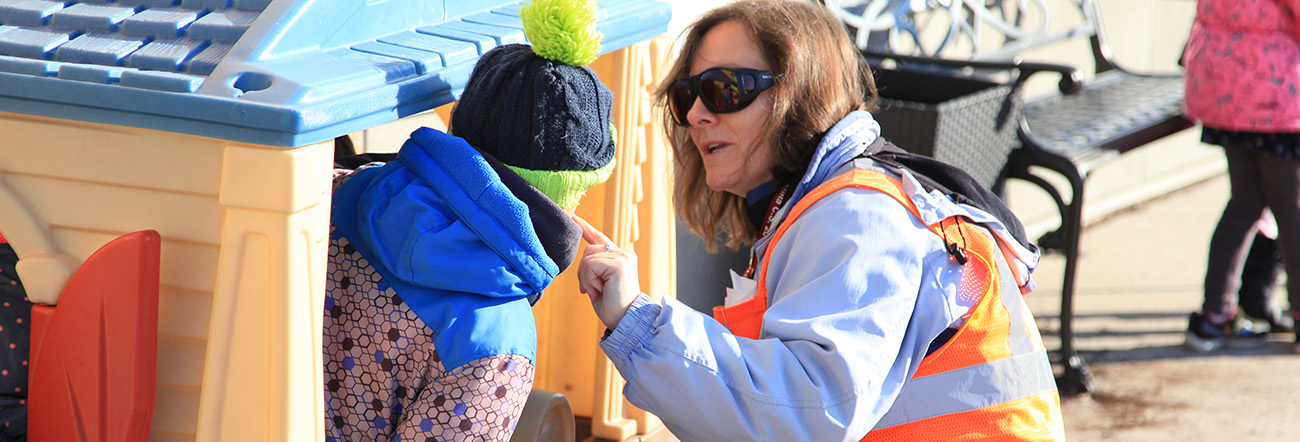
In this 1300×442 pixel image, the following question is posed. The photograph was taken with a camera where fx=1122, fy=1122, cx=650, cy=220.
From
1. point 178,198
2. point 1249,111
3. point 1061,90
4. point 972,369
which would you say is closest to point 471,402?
point 178,198

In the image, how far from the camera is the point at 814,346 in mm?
1563

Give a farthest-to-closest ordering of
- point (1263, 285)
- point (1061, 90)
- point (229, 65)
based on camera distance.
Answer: point (1263, 285)
point (1061, 90)
point (229, 65)

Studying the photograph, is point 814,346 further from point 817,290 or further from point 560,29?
point 560,29

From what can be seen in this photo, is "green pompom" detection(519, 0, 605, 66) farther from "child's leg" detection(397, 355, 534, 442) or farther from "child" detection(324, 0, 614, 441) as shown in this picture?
"child's leg" detection(397, 355, 534, 442)

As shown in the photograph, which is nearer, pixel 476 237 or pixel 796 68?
pixel 476 237

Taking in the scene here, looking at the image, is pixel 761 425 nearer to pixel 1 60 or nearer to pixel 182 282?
pixel 182 282

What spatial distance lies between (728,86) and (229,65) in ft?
3.02

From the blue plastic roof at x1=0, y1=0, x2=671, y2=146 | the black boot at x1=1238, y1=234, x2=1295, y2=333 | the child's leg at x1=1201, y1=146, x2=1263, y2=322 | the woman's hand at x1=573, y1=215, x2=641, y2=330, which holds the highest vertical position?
the blue plastic roof at x1=0, y1=0, x2=671, y2=146

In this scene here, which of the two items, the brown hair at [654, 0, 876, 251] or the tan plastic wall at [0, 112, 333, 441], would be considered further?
the brown hair at [654, 0, 876, 251]

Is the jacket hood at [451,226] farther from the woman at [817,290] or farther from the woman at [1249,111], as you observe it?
the woman at [1249,111]

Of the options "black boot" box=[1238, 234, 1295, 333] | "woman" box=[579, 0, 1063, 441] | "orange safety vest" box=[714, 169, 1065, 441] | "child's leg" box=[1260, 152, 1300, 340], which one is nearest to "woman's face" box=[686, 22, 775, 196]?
"woman" box=[579, 0, 1063, 441]

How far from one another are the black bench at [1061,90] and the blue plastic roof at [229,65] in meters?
2.14

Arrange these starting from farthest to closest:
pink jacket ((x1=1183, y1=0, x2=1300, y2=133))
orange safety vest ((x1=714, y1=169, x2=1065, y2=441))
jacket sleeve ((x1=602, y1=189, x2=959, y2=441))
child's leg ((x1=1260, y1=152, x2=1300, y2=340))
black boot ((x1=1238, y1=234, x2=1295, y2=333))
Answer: black boot ((x1=1238, y1=234, x2=1295, y2=333)) → child's leg ((x1=1260, y1=152, x2=1300, y2=340)) → pink jacket ((x1=1183, y1=0, x2=1300, y2=133)) → orange safety vest ((x1=714, y1=169, x2=1065, y2=441)) → jacket sleeve ((x1=602, y1=189, x2=959, y2=441))

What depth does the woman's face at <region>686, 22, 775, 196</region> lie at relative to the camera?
197 centimetres
